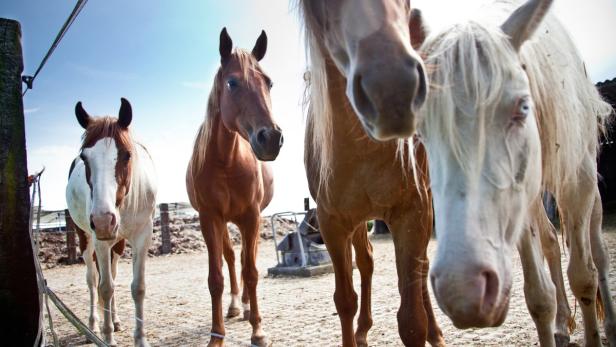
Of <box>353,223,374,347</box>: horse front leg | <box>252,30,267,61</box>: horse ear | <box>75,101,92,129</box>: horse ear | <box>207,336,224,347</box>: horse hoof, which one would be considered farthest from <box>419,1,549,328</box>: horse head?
<box>75,101,92,129</box>: horse ear

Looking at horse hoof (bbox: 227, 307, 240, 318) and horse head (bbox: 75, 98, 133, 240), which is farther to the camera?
horse hoof (bbox: 227, 307, 240, 318)

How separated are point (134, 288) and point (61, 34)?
9.17 feet

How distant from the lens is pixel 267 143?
3424mm

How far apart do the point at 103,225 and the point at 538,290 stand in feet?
10.6

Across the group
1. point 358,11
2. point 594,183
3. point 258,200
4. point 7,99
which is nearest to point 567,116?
point 594,183

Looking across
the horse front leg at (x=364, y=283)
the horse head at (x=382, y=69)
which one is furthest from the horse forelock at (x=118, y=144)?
the horse head at (x=382, y=69)

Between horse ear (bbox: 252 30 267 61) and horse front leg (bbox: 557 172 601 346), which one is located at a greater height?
horse ear (bbox: 252 30 267 61)

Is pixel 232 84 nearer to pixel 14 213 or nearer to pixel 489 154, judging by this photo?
pixel 14 213

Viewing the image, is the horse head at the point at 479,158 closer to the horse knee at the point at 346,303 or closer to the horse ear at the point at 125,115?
the horse knee at the point at 346,303

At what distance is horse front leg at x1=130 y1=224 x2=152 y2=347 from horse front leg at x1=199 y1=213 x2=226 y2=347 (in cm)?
76

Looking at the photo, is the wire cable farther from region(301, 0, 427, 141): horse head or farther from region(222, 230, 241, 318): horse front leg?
region(222, 230, 241, 318): horse front leg

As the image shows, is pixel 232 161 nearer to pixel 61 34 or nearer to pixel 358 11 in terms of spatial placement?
pixel 61 34

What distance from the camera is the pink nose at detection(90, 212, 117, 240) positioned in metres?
3.53

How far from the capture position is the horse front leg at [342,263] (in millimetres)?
2799
